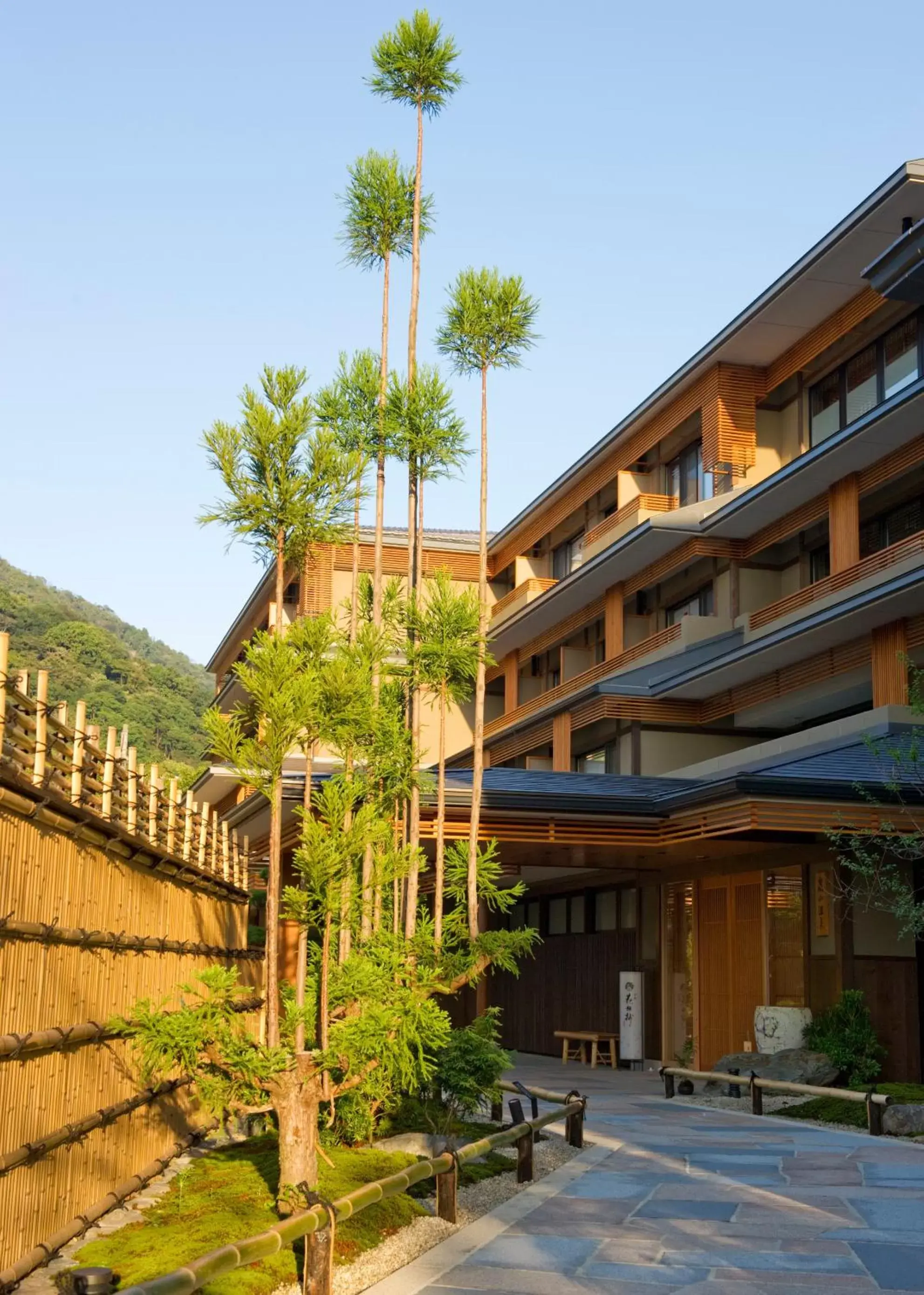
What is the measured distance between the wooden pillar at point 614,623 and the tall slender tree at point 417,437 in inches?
892

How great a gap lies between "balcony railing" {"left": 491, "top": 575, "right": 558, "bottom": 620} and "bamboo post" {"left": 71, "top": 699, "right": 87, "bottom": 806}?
2984cm

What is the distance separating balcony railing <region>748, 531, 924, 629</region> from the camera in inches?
919

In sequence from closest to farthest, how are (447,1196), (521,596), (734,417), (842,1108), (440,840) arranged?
(447,1196) < (440,840) < (842,1108) < (734,417) < (521,596)

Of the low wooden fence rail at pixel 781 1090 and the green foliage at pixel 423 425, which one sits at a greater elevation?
the green foliage at pixel 423 425

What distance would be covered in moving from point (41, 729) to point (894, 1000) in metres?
14.1

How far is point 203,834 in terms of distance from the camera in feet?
44.8

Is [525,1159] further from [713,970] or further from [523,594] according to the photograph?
[523,594]

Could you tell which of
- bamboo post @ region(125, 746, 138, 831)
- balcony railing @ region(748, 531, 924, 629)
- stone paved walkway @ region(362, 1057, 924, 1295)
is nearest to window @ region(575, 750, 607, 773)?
balcony railing @ region(748, 531, 924, 629)

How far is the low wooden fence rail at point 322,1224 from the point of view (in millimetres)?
5688

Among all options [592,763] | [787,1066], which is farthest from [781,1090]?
[592,763]

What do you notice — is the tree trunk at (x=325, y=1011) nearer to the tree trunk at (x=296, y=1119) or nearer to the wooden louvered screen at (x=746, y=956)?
→ the tree trunk at (x=296, y=1119)

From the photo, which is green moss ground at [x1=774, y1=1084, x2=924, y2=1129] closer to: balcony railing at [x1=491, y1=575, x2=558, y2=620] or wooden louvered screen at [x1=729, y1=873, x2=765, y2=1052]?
wooden louvered screen at [x1=729, y1=873, x2=765, y2=1052]

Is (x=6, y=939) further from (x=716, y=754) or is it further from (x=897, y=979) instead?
(x=716, y=754)

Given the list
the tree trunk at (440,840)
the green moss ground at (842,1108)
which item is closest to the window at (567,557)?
the green moss ground at (842,1108)
